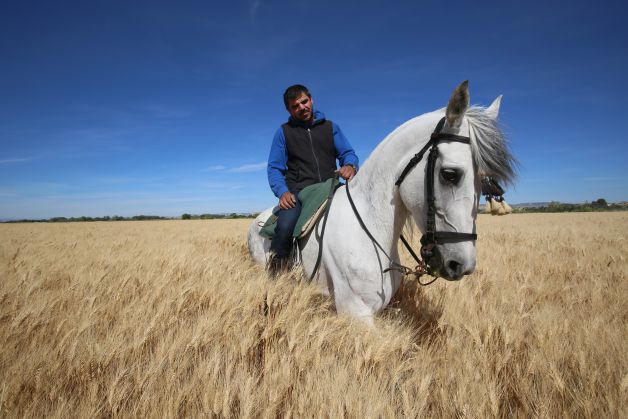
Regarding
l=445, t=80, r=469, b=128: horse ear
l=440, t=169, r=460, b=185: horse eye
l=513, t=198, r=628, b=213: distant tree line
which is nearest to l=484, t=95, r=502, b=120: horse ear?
l=445, t=80, r=469, b=128: horse ear

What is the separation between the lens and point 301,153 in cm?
345

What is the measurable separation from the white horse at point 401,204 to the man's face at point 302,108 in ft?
3.36

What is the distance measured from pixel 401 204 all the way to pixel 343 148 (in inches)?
58.5

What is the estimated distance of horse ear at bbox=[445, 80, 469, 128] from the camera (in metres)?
1.79

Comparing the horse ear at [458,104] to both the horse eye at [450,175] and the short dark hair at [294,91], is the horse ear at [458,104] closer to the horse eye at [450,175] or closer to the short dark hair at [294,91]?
the horse eye at [450,175]

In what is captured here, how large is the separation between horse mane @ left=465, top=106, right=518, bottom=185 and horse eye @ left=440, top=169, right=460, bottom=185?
158mm

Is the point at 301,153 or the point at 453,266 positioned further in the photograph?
the point at 301,153

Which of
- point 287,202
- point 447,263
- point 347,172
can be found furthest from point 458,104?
point 287,202

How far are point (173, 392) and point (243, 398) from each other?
1.06 ft

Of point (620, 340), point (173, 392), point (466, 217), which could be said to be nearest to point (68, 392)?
point (173, 392)

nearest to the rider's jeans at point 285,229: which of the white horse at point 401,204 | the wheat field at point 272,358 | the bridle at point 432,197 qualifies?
the white horse at point 401,204

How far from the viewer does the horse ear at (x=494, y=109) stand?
204 centimetres

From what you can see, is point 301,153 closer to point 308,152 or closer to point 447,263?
point 308,152

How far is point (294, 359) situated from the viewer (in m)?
1.58
